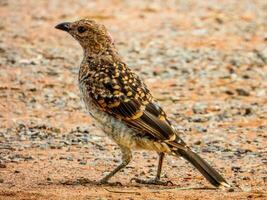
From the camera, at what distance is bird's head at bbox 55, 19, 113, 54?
9570 millimetres

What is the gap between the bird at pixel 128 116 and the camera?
8570 millimetres

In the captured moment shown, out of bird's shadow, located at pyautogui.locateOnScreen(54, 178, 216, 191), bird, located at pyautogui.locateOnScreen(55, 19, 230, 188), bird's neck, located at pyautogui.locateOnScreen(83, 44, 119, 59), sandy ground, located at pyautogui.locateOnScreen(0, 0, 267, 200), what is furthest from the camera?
bird's neck, located at pyautogui.locateOnScreen(83, 44, 119, 59)

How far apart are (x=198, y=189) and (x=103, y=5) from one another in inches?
407

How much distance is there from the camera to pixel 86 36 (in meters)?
9.67

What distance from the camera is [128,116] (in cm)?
870

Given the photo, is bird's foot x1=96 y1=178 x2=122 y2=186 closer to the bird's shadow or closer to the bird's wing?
the bird's shadow

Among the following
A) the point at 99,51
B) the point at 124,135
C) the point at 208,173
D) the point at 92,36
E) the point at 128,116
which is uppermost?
the point at 92,36

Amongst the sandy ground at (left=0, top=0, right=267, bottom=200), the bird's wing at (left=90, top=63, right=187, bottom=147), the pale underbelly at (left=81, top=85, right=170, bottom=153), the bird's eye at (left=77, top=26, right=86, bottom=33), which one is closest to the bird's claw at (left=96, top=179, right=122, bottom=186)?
the sandy ground at (left=0, top=0, right=267, bottom=200)

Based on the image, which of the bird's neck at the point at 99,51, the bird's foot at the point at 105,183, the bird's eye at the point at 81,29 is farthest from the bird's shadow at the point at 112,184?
the bird's eye at the point at 81,29

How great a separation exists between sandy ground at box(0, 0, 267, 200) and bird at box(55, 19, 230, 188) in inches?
11.0

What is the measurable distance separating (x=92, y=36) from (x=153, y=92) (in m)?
3.91

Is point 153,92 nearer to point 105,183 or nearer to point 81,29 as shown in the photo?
point 81,29

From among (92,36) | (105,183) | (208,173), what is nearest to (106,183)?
(105,183)

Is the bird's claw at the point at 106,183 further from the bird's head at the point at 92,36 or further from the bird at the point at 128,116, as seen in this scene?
the bird's head at the point at 92,36
